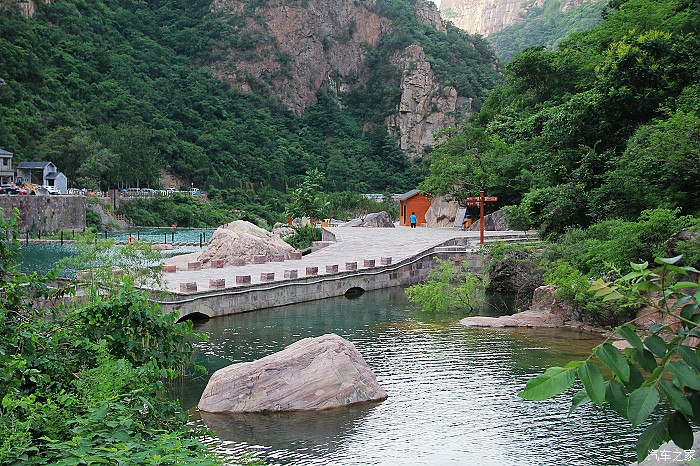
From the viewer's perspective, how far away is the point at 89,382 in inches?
338

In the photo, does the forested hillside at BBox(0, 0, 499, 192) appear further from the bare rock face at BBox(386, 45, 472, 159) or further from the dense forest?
the dense forest

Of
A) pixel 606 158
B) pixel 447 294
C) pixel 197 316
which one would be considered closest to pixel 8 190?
pixel 197 316

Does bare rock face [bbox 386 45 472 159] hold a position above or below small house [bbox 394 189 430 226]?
above

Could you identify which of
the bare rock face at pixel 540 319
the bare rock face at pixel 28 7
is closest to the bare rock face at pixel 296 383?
the bare rock face at pixel 540 319

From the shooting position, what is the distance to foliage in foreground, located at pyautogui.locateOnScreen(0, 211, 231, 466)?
696cm

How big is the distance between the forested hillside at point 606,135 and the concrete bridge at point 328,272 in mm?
3467

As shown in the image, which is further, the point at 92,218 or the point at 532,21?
the point at 532,21

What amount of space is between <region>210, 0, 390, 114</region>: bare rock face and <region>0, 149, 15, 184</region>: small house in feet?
176

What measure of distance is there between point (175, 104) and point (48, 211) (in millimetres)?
43804

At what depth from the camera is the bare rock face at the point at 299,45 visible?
4946 inches

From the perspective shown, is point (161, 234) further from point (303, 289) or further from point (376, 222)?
point (303, 289)

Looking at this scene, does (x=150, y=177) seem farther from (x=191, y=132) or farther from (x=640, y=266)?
(x=640, y=266)

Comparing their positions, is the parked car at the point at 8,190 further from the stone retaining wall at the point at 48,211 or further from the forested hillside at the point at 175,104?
the forested hillside at the point at 175,104

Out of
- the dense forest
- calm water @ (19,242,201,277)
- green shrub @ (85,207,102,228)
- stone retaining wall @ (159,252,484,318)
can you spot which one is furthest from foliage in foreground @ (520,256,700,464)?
green shrub @ (85,207,102,228)
